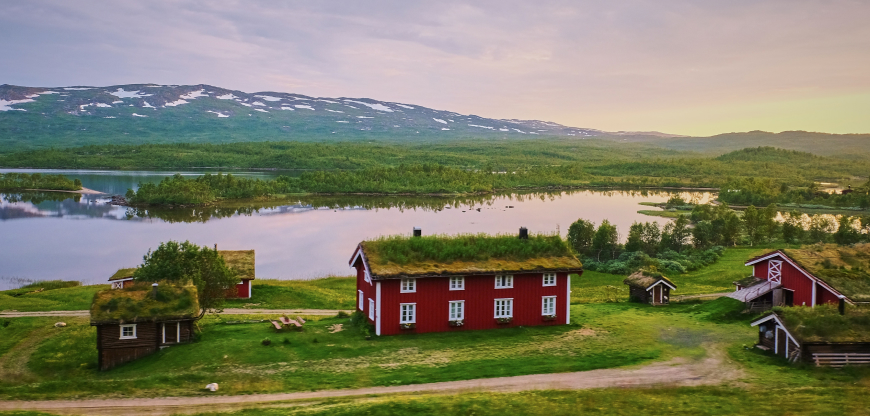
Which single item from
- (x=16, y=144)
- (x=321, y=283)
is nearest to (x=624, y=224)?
(x=321, y=283)

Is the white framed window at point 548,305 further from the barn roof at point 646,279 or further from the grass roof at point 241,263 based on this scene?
the grass roof at point 241,263

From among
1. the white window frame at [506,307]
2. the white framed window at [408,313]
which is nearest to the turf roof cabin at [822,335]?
the white window frame at [506,307]

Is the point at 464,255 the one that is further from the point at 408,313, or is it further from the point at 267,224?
the point at 267,224

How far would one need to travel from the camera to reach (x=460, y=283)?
83.5 feet

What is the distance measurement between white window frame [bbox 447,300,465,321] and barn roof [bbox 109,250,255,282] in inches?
524

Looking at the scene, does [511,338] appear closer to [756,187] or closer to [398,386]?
[398,386]

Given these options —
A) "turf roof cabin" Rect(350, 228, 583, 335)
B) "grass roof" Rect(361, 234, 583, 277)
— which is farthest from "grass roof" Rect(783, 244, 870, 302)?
"turf roof cabin" Rect(350, 228, 583, 335)

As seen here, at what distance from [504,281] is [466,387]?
8.12 meters

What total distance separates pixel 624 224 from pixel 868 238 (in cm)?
2397

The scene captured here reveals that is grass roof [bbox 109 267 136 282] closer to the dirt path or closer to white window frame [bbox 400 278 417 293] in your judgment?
white window frame [bbox 400 278 417 293]

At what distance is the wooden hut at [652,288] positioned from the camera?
31.5 metres

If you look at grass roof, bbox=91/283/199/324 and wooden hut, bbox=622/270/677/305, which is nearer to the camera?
grass roof, bbox=91/283/199/324

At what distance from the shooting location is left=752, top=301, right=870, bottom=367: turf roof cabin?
20.1 m

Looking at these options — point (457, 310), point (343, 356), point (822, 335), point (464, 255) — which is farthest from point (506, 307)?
point (822, 335)
